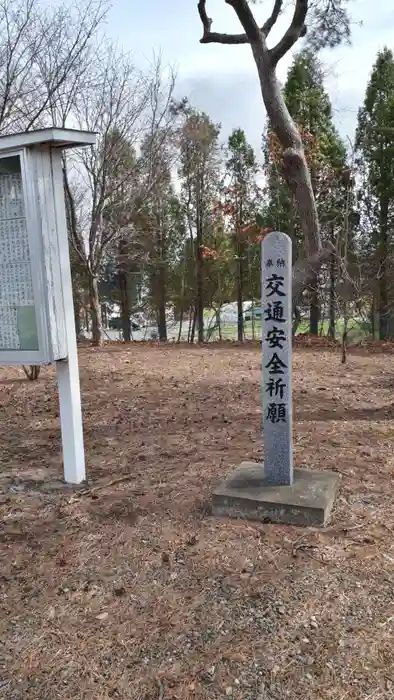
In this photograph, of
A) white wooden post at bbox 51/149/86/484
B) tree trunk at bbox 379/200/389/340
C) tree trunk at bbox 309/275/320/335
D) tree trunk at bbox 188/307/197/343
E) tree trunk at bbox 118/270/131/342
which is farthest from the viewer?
tree trunk at bbox 118/270/131/342

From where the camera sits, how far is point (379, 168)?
528 inches

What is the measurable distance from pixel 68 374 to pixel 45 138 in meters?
1.37

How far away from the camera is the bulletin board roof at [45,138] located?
2705 mm

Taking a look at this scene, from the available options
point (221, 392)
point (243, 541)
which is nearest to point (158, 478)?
point (243, 541)

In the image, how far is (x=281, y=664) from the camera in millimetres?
1727

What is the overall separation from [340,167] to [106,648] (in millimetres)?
12859

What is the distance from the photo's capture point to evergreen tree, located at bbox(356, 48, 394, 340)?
13.0 m

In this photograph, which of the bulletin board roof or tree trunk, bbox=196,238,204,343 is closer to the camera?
the bulletin board roof

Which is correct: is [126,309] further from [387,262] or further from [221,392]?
[221,392]

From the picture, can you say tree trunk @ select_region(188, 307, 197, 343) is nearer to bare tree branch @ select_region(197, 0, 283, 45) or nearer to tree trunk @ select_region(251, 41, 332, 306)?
tree trunk @ select_region(251, 41, 332, 306)

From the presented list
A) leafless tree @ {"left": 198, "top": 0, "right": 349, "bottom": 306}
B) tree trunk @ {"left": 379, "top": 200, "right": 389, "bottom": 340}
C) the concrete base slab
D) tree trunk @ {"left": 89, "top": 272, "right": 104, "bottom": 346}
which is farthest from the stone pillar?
tree trunk @ {"left": 379, "top": 200, "right": 389, "bottom": 340}

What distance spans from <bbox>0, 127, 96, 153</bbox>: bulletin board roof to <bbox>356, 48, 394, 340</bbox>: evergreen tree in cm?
1132

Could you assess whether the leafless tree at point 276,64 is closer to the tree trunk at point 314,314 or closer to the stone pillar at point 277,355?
the stone pillar at point 277,355

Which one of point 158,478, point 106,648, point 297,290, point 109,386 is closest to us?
point 106,648
